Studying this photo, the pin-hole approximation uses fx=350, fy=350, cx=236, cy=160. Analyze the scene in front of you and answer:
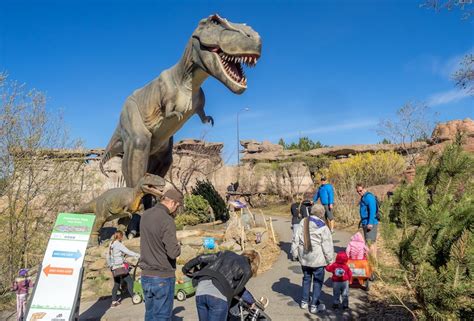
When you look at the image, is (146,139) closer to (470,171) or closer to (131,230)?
(131,230)

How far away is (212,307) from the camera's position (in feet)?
8.81

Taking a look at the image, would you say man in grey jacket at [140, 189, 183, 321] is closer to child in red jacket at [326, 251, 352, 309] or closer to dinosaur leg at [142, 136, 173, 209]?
child in red jacket at [326, 251, 352, 309]

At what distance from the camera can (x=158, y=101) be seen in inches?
212

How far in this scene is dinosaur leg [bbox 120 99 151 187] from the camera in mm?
5457

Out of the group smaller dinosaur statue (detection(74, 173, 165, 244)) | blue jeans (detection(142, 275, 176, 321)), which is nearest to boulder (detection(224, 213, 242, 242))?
smaller dinosaur statue (detection(74, 173, 165, 244))

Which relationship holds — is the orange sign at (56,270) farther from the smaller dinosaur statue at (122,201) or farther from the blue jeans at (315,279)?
the blue jeans at (315,279)

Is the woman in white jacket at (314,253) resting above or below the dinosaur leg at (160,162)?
below

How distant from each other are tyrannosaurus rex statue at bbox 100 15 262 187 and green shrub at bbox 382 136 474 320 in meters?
2.67

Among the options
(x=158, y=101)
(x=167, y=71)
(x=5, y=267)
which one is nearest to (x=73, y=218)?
(x=158, y=101)

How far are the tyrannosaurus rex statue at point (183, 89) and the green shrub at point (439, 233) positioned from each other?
2.67m

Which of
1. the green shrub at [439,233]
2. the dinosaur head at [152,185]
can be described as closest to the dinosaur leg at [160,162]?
the dinosaur head at [152,185]

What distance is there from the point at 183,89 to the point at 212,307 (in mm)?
3329

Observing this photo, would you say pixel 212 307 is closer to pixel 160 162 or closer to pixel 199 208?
pixel 160 162

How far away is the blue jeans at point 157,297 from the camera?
3.00m
